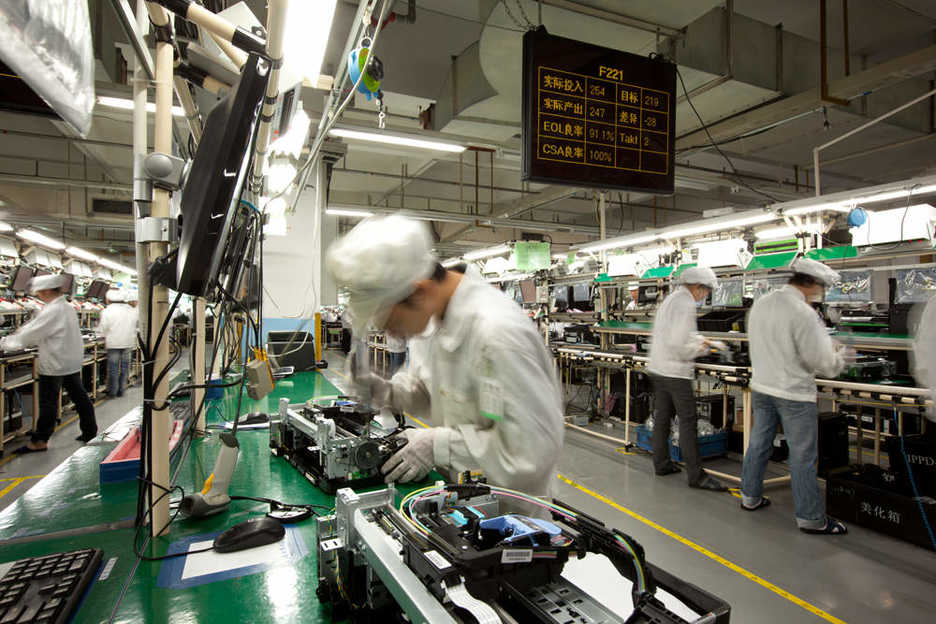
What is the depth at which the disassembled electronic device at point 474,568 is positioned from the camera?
778 mm

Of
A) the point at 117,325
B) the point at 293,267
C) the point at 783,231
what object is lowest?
the point at 117,325

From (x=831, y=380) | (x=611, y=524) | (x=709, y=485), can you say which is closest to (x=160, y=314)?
(x=611, y=524)

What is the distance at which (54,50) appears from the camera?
720 mm

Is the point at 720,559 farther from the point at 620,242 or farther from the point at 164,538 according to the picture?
the point at 620,242

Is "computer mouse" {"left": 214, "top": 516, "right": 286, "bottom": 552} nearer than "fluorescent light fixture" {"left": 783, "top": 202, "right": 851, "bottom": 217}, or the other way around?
"computer mouse" {"left": 214, "top": 516, "right": 286, "bottom": 552}

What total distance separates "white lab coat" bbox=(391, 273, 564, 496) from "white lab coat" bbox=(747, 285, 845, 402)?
269cm

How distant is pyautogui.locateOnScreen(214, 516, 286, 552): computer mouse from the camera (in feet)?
4.44

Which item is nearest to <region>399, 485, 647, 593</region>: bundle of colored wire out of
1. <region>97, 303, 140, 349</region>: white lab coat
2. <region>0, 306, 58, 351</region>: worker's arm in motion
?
<region>0, 306, 58, 351</region>: worker's arm in motion

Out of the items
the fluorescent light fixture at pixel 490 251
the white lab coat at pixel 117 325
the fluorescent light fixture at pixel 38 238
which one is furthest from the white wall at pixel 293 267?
the fluorescent light fixture at pixel 38 238

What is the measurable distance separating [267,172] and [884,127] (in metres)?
6.74

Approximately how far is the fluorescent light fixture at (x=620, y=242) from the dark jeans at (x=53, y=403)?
19.9ft

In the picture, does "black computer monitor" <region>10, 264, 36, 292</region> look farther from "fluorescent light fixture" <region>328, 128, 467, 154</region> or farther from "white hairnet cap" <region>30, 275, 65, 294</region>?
"fluorescent light fixture" <region>328, 128, 467, 154</region>

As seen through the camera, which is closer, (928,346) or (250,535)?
(250,535)

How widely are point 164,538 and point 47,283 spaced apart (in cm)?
457
